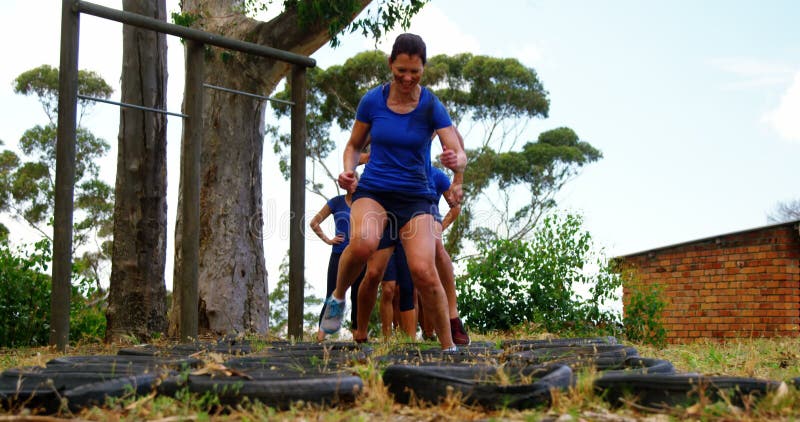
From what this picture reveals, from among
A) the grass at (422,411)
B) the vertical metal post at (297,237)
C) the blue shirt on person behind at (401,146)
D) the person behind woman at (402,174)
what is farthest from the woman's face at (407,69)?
the vertical metal post at (297,237)

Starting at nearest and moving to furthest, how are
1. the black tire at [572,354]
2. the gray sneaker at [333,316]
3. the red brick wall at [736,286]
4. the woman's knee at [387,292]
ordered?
the black tire at [572,354]
the gray sneaker at [333,316]
the woman's knee at [387,292]
the red brick wall at [736,286]

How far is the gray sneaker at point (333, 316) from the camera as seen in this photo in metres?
6.34

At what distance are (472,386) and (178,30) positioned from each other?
18.4 ft

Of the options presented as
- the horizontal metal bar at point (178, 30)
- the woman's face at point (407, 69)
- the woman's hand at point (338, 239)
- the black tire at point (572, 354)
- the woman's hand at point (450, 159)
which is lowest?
the black tire at point (572, 354)

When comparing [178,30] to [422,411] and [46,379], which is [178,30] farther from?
[422,411]

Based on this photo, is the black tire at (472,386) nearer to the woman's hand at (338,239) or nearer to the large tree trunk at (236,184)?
the woman's hand at (338,239)

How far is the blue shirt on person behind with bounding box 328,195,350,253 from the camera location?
8.15 metres

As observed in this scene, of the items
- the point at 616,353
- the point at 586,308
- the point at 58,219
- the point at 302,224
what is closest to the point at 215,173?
the point at 302,224

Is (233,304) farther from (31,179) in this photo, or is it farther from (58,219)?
(31,179)

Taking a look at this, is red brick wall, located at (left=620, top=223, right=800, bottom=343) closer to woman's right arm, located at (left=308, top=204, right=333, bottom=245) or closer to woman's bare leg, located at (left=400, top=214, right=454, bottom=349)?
woman's right arm, located at (left=308, top=204, right=333, bottom=245)

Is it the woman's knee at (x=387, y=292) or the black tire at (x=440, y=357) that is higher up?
the woman's knee at (x=387, y=292)

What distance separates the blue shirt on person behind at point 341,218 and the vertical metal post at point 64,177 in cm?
244

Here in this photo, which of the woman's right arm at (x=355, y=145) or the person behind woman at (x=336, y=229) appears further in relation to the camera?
the person behind woman at (x=336, y=229)

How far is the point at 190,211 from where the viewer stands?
25.6ft
